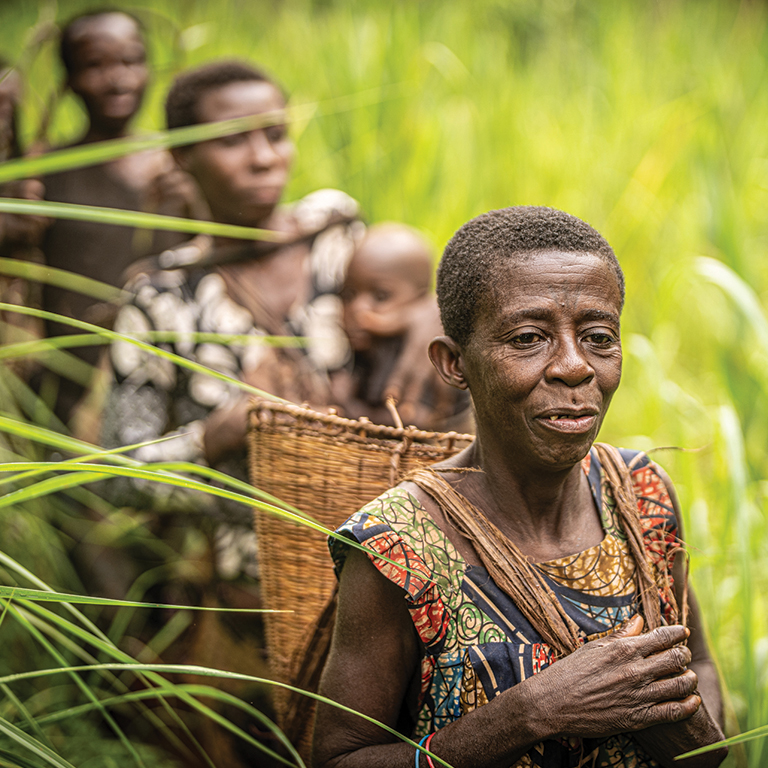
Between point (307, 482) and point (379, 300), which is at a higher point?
point (379, 300)

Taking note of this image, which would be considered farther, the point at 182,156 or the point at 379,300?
the point at 182,156

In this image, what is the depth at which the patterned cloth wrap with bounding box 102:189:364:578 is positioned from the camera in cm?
212

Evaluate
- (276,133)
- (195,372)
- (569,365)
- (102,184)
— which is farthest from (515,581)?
(102,184)

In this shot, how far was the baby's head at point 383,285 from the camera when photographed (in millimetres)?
2049

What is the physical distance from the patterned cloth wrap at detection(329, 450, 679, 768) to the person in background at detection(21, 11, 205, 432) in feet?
6.83

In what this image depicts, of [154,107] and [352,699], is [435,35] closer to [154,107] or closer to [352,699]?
[154,107]

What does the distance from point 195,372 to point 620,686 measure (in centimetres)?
150

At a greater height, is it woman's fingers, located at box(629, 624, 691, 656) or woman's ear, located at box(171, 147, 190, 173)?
woman's ear, located at box(171, 147, 190, 173)

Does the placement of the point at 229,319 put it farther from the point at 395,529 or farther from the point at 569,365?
the point at 569,365

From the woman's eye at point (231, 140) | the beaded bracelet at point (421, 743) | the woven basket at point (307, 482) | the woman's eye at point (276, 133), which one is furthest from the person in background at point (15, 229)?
the beaded bracelet at point (421, 743)

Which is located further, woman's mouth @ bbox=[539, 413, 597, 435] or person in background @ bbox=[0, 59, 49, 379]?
person in background @ bbox=[0, 59, 49, 379]

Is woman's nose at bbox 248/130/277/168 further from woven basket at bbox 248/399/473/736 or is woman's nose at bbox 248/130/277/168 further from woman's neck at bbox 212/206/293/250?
woven basket at bbox 248/399/473/736

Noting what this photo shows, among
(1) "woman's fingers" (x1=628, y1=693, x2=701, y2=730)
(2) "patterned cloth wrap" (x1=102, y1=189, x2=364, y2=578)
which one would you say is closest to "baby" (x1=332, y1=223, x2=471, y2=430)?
(2) "patterned cloth wrap" (x1=102, y1=189, x2=364, y2=578)

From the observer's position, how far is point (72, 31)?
3047 millimetres
